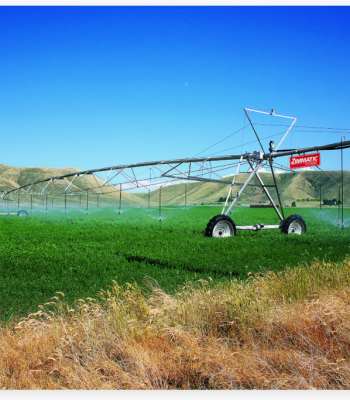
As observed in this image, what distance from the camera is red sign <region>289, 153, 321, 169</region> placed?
16175 millimetres

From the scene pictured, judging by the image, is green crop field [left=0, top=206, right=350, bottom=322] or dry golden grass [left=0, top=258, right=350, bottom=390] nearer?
dry golden grass [left=0, top=258, right=350, bottom=390]

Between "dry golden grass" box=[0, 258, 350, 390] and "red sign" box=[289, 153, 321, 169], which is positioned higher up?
"red sign" box=[289, 153, 321, 169]

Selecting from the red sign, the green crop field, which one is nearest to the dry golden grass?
the green crop field

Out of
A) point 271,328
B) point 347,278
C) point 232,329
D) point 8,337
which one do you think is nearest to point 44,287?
point 8,337

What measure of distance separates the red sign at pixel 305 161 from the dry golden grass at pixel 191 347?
11133 millimetres

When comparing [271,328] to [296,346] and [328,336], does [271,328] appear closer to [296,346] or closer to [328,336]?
[296,346]

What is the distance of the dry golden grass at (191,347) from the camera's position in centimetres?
381

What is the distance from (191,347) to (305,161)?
46.9ft

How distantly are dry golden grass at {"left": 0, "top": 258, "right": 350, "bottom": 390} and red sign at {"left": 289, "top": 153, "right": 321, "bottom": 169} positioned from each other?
36.5 ft

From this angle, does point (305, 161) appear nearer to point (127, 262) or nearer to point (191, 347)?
point (127, 262)

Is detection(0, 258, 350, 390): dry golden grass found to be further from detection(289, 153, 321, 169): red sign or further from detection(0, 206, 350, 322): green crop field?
detection(289, 153, 321, 169): red sign

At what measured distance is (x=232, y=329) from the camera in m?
5.25

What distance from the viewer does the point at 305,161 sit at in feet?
55.1

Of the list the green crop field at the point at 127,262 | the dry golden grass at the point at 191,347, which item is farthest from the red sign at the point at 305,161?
the dry golden grass at the point at 191,347
